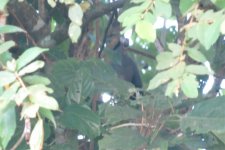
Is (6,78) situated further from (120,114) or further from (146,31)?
(120,114)

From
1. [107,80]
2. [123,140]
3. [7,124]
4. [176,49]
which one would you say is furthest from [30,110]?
[107,80]

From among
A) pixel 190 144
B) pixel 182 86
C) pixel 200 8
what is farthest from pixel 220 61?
pixel 182 86

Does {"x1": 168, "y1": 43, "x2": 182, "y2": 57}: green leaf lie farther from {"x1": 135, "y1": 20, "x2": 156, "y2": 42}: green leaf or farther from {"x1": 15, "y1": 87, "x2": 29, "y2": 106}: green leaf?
{"x1": 15, "y1": 87, "x2": 29, "y2": 106}: green leaf

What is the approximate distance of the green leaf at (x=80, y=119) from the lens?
1.82 meters

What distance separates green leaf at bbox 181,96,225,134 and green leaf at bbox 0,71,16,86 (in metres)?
0.60

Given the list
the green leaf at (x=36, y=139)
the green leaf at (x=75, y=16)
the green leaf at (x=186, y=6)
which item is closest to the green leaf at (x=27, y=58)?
the green leaf at (x=36, y=139)

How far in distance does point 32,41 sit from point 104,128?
1.21ft

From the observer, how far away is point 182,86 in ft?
4.65

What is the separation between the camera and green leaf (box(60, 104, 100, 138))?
182cm

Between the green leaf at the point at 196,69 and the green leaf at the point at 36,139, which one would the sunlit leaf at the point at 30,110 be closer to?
the green leaf at the point at 36,139

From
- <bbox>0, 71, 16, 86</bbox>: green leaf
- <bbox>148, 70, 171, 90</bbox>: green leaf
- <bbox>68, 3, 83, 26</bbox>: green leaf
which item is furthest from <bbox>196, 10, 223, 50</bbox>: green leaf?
<bbox>0, 71, 16, 86</bbox>: green leaf

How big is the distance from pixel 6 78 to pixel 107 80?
78cm

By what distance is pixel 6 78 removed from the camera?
124cm

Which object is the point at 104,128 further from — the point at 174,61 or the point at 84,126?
the point at 174,61
